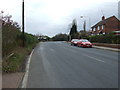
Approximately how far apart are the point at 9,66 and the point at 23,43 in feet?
50.1

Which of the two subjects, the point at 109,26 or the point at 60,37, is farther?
the point at 60,37

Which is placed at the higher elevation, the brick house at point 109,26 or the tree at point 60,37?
the brick house at point 109,26

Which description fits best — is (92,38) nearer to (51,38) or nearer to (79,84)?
(79,84)

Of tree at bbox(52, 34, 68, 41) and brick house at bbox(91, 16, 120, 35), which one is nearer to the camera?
brick house at bbox(91, 16, 120, 35)

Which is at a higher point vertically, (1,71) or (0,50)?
(0,50)

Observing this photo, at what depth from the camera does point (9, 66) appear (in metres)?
9.72

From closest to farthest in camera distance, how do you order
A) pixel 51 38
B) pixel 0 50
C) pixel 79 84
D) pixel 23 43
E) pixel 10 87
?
pixel 10 87
pixel 79 84
pixel 0 50
pixel 23 43
pixel 51 38

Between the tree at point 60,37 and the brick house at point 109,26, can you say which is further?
the tree at point 60,37

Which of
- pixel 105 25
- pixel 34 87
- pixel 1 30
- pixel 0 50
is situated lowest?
pixel 34 87

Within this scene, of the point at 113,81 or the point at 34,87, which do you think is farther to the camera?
the point at 113,81

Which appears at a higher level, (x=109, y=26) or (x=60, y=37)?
(x=109, y=26)

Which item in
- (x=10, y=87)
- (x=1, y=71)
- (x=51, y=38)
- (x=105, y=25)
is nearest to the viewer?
(x=10, y=87)

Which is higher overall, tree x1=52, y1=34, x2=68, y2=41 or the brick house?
the brick house

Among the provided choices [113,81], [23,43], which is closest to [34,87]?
A: [113,81]
